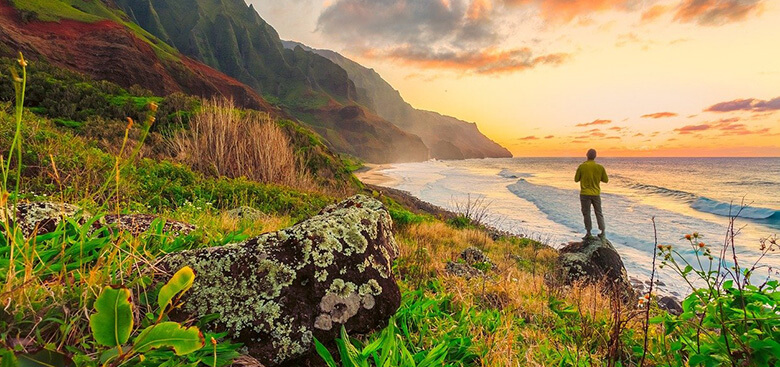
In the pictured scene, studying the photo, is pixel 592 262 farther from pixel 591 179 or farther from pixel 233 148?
pixel 233 148

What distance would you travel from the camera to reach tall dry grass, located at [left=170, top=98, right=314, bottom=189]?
9.91 meters

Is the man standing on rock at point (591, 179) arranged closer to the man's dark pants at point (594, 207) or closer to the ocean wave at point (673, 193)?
the man's dark pants at point (594, 207)

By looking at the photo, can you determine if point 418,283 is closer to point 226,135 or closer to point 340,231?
point 340,231

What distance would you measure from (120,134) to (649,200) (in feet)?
133

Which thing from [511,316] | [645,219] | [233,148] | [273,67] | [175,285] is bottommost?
[645,219]

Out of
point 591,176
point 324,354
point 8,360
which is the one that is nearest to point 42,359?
point 8,360

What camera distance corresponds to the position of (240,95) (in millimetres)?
→ 60344

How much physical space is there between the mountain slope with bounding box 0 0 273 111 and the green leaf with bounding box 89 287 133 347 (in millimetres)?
36310

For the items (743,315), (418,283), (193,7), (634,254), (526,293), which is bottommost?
(634,254)

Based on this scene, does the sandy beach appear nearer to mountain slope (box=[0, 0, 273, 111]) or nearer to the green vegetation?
mountain slope (box=[0, 0, 273, 111])

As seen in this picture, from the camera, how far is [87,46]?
1432 inches

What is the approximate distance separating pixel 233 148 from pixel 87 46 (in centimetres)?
4086

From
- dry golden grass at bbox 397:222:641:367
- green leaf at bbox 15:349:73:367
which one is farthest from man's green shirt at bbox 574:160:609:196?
green leaf at bbox 15:349:73:367

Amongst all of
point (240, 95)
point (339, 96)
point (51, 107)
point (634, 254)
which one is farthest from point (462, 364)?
point (339, 96)
